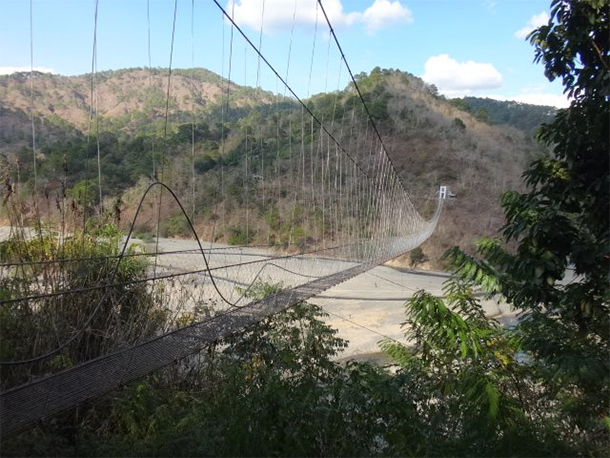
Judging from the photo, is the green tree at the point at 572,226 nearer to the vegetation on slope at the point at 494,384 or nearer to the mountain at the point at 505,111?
the vegetation on slope at the point at 494,384

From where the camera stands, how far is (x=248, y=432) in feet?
5.40

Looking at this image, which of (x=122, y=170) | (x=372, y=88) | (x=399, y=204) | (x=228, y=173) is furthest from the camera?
(x=372, y=88)

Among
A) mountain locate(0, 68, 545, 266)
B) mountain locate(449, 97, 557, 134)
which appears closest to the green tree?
mountain locate(0, 68, 545, 266)

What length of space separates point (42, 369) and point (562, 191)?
81.3 inches

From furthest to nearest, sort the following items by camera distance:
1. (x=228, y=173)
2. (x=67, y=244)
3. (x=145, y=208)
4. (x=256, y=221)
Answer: (x=228, y=173), (x=256, y=221), (x=145, y=208), (x=67, y=244)

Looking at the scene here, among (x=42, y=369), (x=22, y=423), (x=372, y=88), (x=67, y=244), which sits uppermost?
(x=372, y=88)

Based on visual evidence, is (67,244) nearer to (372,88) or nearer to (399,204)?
(399,204)

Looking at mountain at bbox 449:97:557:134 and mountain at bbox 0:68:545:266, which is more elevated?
mountain at bbox 449:97:557:134

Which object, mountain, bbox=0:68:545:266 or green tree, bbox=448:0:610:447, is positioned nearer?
green tree, bbox=448:0:610:447

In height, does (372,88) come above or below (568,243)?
above

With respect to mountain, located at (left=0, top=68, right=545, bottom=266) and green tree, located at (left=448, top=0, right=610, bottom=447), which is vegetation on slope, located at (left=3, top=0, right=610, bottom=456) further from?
mountain, located at (left=0, top=68, right=545, bottom=266)

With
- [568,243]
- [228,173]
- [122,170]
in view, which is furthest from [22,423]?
[228,173]

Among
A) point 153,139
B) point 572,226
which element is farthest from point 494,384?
point 153,139

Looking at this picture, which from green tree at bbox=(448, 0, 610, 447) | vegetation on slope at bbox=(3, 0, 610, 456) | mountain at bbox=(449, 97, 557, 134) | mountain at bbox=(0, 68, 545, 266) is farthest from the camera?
mountain at bbox=(449, 97, 557, 134)
